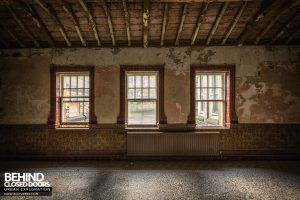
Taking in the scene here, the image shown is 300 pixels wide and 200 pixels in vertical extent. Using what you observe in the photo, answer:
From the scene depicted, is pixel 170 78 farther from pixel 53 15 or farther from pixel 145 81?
pixel 53 15

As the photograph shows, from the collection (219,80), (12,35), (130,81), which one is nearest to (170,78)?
(130,81)

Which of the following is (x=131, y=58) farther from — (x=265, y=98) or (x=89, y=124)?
(x=265, y=98)

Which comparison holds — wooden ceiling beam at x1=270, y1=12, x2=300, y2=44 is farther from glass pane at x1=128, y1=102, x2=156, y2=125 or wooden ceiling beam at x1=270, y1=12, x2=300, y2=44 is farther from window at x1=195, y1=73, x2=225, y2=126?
glass pane at x1=128, y1=102, x2=156, y2=125

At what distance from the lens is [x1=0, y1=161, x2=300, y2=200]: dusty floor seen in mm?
4383

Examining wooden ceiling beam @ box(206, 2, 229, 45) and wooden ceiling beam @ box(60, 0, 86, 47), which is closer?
wooden ceiling beam @ box(60, 0, 86, 47)

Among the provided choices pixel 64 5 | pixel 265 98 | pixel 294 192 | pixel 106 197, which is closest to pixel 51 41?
pixel 64 5

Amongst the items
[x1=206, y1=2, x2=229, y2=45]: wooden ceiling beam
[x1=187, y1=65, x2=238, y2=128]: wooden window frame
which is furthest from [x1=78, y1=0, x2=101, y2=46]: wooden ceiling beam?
[x1=206, y1=2, x2=229, y2=45]: wooden ceiling beam

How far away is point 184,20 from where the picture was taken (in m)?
5.80

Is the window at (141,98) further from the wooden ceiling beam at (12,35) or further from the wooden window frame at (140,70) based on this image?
the wooden ceiling beam at (12,35)

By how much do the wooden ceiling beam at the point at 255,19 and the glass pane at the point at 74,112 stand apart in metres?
4.75

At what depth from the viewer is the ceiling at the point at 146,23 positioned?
5.27m

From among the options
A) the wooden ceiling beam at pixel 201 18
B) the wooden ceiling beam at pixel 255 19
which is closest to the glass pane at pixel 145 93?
the wooden ceiling beam at pixel 201 18

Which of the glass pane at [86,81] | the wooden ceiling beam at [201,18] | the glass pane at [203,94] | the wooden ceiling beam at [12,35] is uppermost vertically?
the wooden ceiling beam at [201,18]

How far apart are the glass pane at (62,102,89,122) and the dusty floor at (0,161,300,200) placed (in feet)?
4.20
